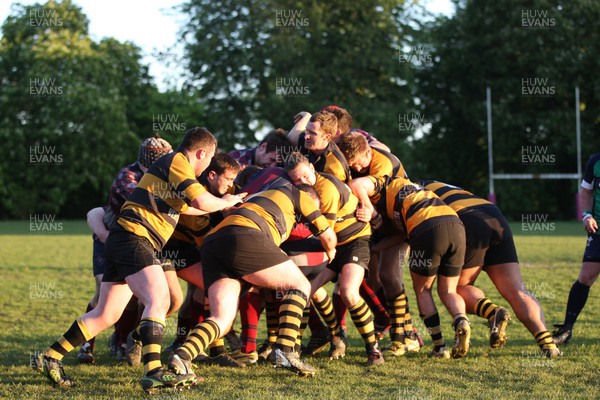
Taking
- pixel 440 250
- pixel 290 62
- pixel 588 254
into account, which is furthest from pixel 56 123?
pixel 440 250

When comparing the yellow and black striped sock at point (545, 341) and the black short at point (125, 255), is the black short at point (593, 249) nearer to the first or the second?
the yellow and black striped sock at point (545, 341)

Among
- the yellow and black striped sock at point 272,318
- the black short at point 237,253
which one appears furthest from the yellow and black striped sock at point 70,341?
the yellow and black striped sock at point 272,318

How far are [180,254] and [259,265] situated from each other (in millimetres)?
1295

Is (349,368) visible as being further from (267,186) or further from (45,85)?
(45,85)

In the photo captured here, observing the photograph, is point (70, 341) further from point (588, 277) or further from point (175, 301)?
point (588, 277)

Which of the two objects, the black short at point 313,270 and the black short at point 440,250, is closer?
the black short at point 440,250

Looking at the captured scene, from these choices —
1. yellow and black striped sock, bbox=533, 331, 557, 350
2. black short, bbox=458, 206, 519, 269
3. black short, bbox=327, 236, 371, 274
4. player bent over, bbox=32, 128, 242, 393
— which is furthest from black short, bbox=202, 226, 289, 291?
yellow and black striped sock, bbox=533, 331, 557, 350

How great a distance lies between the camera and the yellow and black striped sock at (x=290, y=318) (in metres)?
5.59

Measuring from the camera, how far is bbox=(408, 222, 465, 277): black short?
6.22 metres

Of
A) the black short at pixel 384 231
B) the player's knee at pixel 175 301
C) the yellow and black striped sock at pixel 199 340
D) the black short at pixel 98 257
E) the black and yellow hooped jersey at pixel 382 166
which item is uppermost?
the black and yellow hooped jersey at pixel 382 166

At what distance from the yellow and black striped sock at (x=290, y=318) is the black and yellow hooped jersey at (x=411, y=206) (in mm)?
1215

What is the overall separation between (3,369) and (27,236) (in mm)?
19434

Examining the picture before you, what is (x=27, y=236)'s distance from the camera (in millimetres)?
24453

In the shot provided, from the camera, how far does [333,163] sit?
6699 mm
